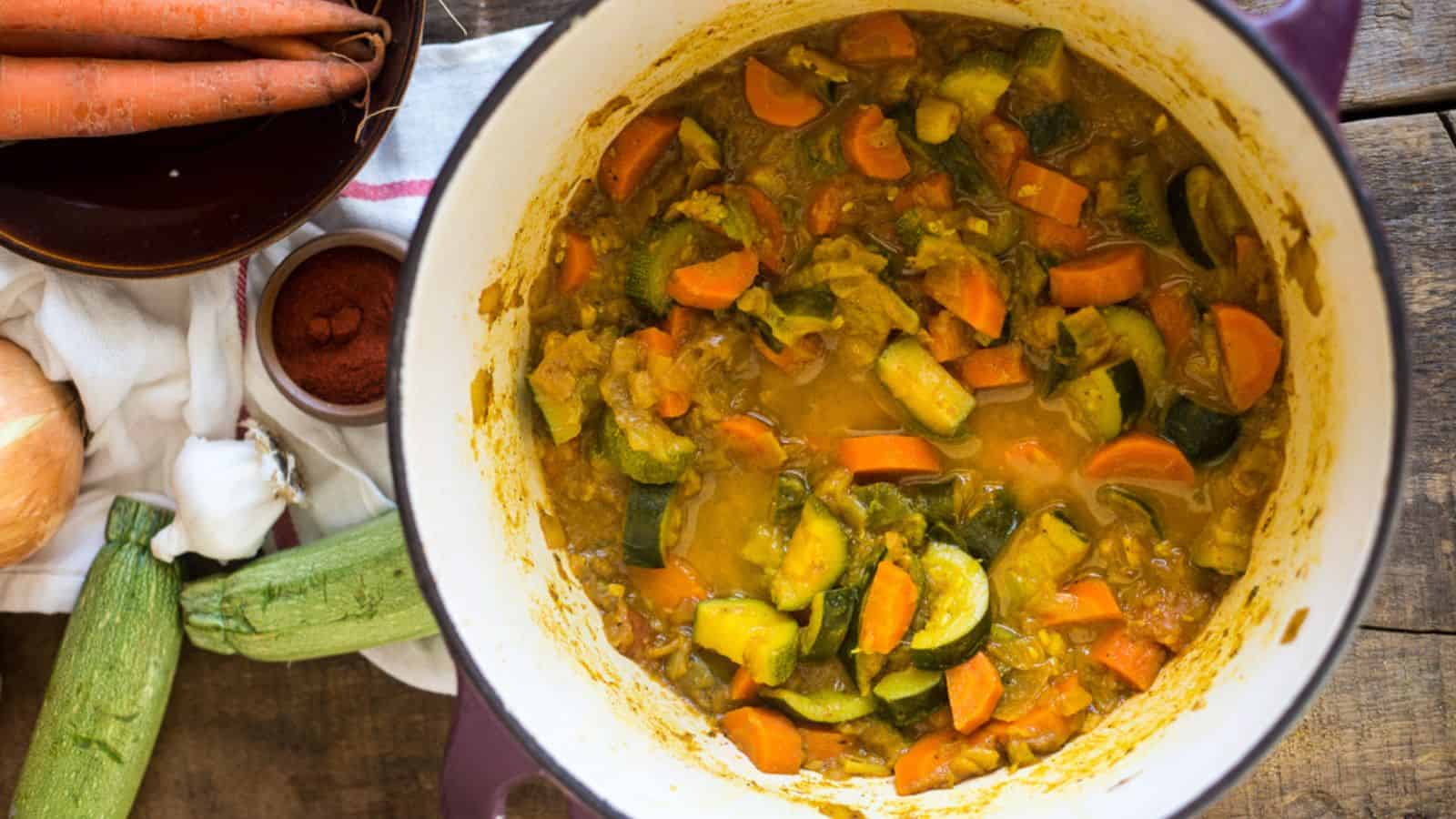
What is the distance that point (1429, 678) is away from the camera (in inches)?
98.0

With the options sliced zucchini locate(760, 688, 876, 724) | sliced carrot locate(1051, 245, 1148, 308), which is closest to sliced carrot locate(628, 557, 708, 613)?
sliced zucchini locate(760, 688, 876, 724)

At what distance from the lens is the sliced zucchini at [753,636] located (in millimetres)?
2303

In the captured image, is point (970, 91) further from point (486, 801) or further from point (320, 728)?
point (320, 728)

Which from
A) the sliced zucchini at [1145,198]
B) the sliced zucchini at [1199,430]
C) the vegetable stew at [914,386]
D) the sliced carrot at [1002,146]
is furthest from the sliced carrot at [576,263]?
the sliced zucchini at [1199,430]

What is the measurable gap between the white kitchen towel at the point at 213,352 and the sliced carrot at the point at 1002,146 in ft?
3.13

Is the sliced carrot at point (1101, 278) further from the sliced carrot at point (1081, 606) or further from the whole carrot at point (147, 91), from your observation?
the whole carrot at point (147, 91)

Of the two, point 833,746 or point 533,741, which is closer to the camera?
point 533,741

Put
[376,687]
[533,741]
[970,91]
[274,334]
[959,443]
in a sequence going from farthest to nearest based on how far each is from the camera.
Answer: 1. [376,687]
2. [274,334]
3. [959,443]
4. [970,91]
5. [533,741]

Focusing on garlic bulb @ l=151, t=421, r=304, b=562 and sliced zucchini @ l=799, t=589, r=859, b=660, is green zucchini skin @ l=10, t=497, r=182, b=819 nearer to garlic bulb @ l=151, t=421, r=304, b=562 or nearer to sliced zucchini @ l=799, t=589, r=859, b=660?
garlic bulb @ l=151, t=421, r=304, b=562

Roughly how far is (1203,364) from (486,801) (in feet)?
4.63

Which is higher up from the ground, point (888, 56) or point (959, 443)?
point (888, 56)

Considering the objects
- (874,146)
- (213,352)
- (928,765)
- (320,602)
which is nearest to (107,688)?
(320,602)

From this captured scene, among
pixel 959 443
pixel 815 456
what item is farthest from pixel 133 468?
pixel 959 443

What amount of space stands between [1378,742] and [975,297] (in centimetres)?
121
